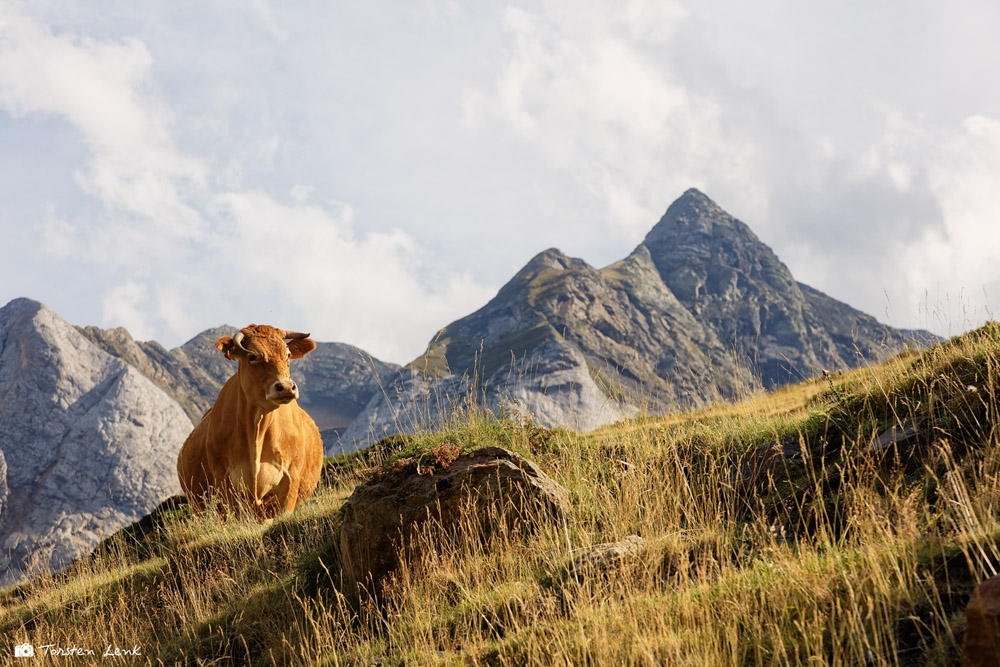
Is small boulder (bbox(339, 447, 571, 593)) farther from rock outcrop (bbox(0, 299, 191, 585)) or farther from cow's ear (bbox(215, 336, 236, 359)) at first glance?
rock outcrop (bbox(0, 299, 191, 585))

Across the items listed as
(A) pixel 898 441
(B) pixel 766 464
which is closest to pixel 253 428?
(B) pixel 766 464

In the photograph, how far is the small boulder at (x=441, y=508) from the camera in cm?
647

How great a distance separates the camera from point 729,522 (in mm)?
5922

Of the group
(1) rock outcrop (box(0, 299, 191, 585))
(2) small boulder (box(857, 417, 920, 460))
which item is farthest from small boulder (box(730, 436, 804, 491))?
(1) rock outcrop (box(0, 299, 191, 585))

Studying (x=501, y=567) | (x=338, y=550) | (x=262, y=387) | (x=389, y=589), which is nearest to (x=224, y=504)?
(x=262, y=387)

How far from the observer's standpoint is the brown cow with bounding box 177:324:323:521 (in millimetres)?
9102

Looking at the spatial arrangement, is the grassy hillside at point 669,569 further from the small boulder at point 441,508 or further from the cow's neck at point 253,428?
the cow's neck at point 253,428

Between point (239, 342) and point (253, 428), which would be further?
point (253, 428)

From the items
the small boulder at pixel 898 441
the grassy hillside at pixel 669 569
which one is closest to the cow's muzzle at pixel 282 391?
the grassy hillside at pixel 669 569

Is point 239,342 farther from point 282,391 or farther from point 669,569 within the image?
point 669,569

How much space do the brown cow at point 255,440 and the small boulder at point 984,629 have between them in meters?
7.52

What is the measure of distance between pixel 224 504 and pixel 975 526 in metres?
8.95

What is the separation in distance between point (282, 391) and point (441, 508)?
3181mm

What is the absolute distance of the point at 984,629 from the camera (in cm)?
279
